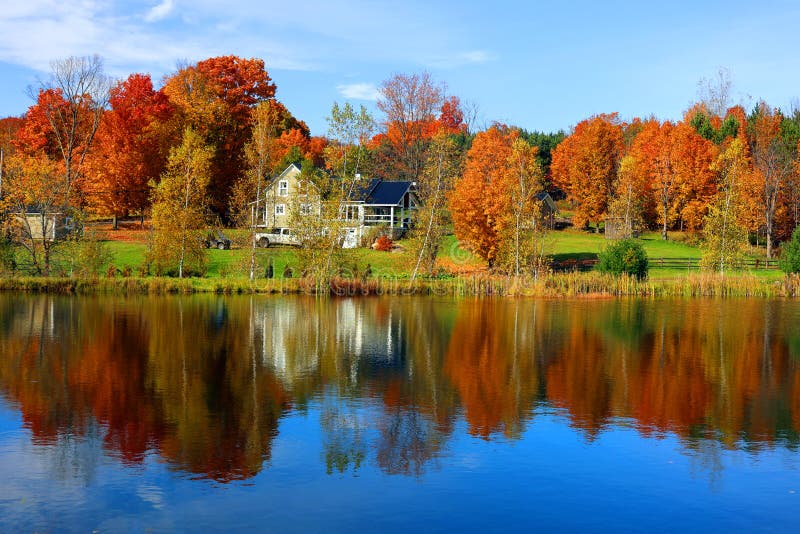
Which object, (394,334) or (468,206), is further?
(468,206)

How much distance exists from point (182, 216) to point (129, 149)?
2772cm

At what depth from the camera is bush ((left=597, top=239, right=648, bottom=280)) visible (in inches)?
2061

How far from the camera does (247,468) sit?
1466cm

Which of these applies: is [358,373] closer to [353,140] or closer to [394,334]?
[394,334]

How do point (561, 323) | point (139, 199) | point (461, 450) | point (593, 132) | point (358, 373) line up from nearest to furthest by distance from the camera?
point (461, 450), point (358, 373), point (561, 323), point (139, 199), point (593, 132)

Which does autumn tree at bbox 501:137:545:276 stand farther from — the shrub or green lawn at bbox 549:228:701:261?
the shrub

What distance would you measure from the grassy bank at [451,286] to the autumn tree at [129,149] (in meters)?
26.9

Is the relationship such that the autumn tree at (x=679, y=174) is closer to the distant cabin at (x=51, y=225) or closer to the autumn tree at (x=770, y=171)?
the autumn tree at (x=770, y=171)

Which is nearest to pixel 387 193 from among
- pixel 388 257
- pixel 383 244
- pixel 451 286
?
pixel 383 244

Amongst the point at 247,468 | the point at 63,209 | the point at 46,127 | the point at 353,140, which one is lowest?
the point at 247,468

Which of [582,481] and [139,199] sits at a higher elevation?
[139,199]

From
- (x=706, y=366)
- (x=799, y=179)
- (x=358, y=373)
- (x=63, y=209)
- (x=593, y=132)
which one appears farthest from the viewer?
(x=593, y=132)

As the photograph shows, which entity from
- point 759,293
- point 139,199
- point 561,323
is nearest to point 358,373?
point 561,323

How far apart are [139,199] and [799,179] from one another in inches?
2626
